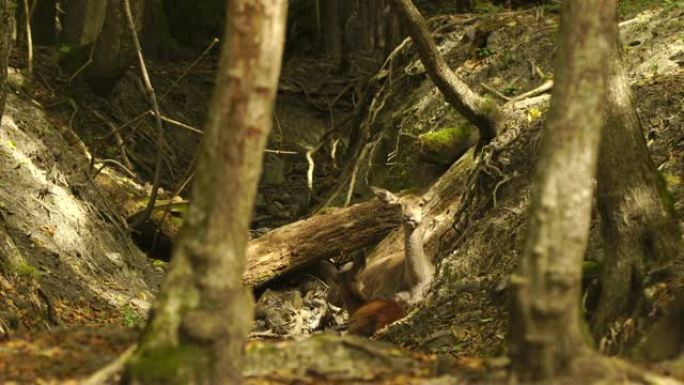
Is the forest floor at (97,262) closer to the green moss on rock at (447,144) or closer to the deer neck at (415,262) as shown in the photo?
the green moss on rock at (447,144)

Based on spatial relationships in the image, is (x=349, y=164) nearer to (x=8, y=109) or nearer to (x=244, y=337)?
(x=8, y=109)

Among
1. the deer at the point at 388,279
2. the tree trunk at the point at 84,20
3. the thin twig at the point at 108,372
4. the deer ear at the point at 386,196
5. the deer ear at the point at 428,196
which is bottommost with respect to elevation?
the thin twig at the point at 108,372

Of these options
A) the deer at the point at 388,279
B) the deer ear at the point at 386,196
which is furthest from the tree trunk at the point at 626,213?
the deer ear at the point at 386,196

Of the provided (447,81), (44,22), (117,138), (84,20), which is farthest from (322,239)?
(44,22)

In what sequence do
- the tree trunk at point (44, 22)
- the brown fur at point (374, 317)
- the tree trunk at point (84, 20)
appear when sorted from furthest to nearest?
the tree trunk at point (44, 22) < the tree trunk at point (84, 20) < the brown fur at point (374, 317)

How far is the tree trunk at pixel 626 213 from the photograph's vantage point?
27.6 feet

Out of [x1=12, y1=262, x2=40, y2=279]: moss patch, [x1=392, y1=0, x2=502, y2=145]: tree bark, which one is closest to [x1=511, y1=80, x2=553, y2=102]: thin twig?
[x1=392, y1=0, x2=502, y2=145]: tree bark

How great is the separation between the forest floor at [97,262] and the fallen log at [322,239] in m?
1.40

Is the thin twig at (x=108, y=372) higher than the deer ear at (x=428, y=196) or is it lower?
lower

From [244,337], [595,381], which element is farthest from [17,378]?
[595,381]

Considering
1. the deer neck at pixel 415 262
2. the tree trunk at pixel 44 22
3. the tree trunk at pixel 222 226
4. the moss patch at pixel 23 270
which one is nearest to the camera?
the tree trunk at pixel 222 226

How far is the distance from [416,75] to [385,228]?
440 centimetres

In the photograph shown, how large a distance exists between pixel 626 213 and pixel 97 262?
728cm

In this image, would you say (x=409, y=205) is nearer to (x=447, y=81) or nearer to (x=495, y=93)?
(x=447, y=81)
